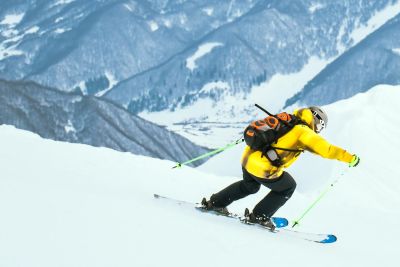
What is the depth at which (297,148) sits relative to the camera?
31.7 feet

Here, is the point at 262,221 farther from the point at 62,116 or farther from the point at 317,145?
the point at 62,116

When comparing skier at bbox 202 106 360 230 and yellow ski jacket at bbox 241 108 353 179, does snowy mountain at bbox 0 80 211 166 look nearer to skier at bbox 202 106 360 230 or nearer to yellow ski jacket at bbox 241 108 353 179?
skier at bbox 202 106 360 230

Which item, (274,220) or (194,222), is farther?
(274,220)

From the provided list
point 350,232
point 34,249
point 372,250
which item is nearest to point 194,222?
point 34,249

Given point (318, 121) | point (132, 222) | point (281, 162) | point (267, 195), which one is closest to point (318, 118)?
point (318, 121)

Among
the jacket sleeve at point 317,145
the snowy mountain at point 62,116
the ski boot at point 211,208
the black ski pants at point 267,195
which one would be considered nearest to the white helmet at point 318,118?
the jacket sleeve at point 317,145

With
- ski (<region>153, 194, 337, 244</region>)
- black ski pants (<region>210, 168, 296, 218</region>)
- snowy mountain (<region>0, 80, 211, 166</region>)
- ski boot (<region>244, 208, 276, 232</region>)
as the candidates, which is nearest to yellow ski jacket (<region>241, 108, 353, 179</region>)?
black ski pants (<region>210, 168, 296, 218</region>)

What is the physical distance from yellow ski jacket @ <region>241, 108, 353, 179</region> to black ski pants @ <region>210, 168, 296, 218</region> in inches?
8.8

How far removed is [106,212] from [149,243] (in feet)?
3.64

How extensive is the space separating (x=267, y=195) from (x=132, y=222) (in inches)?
128

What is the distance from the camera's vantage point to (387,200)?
36.1 m

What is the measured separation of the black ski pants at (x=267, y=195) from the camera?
10.2 m

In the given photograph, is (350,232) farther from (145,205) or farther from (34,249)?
(34,249)

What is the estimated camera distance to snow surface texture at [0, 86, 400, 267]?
690 cm
